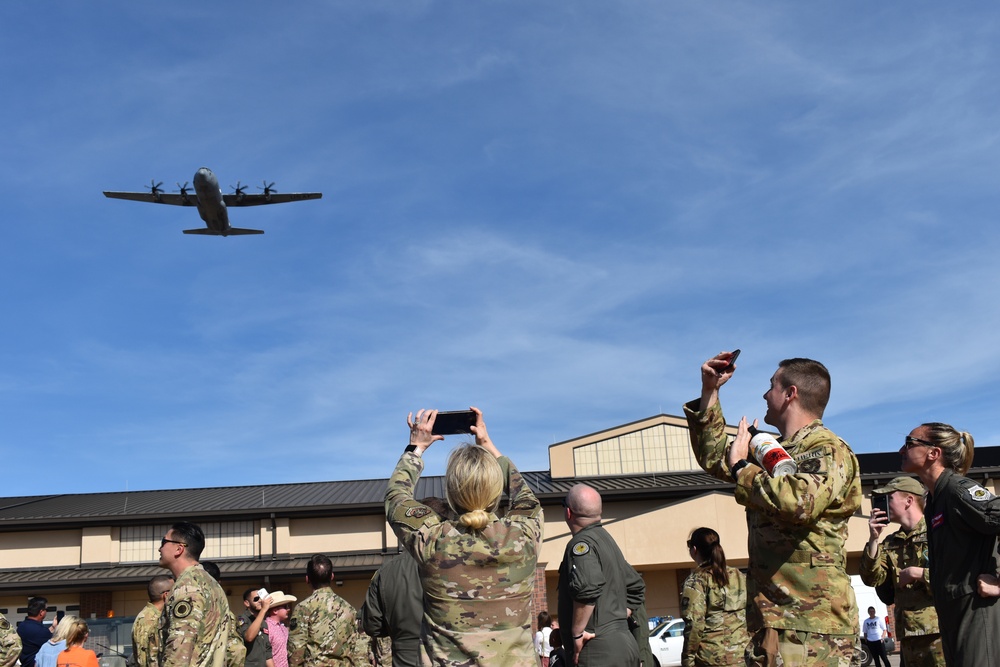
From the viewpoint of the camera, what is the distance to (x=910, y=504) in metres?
6.78

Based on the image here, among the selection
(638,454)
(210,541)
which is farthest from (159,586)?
(638,454)

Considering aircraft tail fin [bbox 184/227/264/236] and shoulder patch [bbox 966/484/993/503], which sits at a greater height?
aircraft tail fin [bbox 184/227/264/236]

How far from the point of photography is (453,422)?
4.89 metres

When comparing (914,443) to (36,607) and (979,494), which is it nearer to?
(979,494)

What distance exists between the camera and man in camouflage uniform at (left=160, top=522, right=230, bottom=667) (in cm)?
526

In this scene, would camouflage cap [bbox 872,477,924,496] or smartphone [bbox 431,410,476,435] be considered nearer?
smartphone [bbox 431,410,476,435]

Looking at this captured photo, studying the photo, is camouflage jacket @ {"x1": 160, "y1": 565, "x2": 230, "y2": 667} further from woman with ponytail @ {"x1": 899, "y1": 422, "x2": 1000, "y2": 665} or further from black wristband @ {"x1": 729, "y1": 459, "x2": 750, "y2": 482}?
woman with ponytail @ {"x1": 899, "y1": 422, "x2": 1000, "y2": 665}

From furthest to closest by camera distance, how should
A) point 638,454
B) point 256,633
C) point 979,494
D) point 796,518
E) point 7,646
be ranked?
1. point 638,454
2. point 7,646
3. point 256,633
4. point 979,494
5. point 796,518

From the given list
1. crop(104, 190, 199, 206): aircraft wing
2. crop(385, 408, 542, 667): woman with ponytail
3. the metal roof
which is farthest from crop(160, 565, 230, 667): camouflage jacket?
crop(104, 190, 199, 206): aircraft wing

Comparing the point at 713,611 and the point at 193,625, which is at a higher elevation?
the point at 193,625

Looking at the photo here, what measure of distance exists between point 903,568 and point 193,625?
16.0 ft

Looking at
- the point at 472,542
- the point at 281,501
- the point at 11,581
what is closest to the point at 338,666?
the point at 472,542

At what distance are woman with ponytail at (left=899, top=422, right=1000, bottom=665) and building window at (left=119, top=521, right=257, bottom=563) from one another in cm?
3217

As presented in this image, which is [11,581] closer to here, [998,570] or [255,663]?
[255,663]
